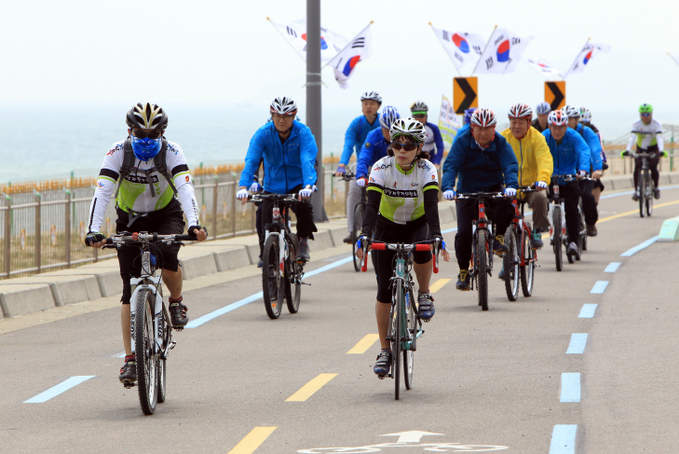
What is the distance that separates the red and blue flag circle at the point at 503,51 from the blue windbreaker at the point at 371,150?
1443 centimetres

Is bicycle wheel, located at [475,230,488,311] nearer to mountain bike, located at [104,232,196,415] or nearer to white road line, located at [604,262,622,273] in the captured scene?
white road line, located at [604,262,622,273]

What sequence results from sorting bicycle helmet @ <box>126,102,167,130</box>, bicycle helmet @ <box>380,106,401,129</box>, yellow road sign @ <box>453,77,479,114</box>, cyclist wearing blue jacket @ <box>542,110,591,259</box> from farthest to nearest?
1. yellow road sign @ <box>453,77,479,114</box>
2. cyclist wearing blue jacket @ <box>542,110,591,259</box>
3. bicycle helmet @ <box>380,106,401,129</box>
4. bicycle helmet @ <box>126,102,167,130</box>

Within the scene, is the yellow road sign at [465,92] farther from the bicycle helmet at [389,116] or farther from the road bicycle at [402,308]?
the road bicycle at [402,308]

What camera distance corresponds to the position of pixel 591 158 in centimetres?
1596

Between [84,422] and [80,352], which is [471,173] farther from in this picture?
[84,422]

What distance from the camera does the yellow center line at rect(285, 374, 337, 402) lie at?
7.32 meters

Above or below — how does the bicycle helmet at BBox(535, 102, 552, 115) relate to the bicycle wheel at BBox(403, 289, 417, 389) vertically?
above

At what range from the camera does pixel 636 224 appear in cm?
2166

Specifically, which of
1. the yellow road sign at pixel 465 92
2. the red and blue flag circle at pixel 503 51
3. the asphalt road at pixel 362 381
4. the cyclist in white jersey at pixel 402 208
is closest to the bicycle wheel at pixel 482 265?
the asphalt road at pixel 362 381

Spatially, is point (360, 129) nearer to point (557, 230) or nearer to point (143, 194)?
point (557, 230)

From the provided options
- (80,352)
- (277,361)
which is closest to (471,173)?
(277,361)

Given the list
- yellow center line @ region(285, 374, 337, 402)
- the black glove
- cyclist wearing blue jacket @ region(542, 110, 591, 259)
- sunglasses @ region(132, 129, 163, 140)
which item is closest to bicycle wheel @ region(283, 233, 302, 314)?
yellow center line @ region(285, 374, 337, 402)

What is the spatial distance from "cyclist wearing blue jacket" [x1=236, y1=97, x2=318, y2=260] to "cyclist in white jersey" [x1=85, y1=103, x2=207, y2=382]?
3627 millimetres

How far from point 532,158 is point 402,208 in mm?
5080
